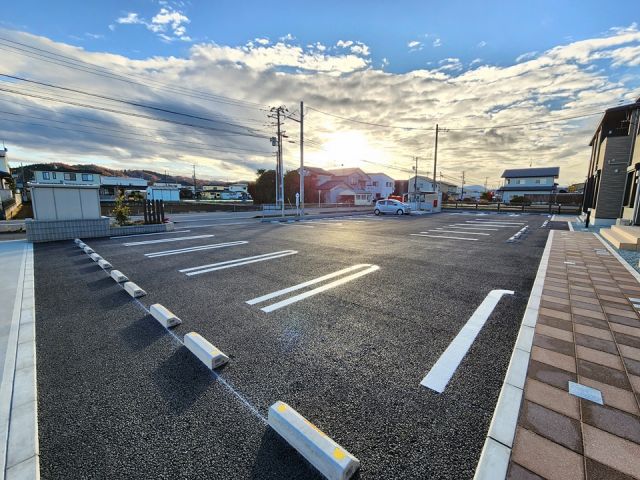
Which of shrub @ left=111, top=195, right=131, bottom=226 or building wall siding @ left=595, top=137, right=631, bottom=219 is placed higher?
building wall siding @ left=595, top=137, right=631, bottom=219

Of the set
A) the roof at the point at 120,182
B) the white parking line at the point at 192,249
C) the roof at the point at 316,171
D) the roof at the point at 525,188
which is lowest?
the white parking line at the point at 192,249

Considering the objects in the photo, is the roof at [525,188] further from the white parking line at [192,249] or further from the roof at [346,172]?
the white parking line at [192,249]

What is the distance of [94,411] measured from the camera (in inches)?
81.0

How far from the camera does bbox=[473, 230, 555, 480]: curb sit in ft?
5.16

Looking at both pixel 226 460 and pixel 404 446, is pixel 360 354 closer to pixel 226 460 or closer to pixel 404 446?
pixel 404 446

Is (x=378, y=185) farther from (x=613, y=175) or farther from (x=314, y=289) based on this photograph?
(x=314, y=289)

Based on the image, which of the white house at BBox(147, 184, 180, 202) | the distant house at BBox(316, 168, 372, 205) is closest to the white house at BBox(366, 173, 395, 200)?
the distant house at BBox(316, 168, 372, 205)

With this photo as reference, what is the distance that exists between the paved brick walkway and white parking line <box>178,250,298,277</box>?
5.34m

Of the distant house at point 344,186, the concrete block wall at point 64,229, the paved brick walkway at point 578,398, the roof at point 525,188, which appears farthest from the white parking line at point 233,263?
the roof at point 525,188

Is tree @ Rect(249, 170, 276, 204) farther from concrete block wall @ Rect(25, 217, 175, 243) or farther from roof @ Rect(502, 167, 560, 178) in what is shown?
roof @ Rect(502, 167, 560, 178)

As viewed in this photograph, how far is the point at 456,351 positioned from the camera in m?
2.79

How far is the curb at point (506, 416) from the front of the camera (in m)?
1.57

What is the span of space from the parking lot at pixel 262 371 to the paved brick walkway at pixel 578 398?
25 cm

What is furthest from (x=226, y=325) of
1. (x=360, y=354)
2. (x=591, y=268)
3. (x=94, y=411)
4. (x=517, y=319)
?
(x=591, y=268)
